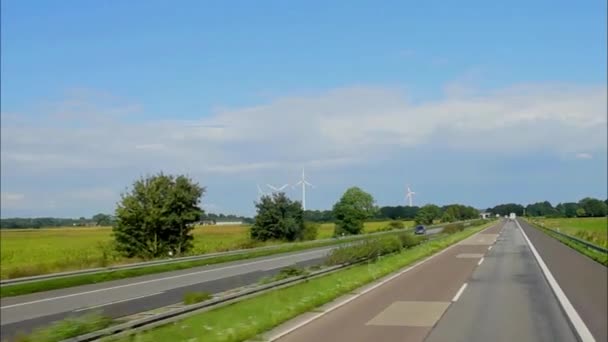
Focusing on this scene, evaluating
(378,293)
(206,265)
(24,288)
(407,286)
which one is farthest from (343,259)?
(206,265)

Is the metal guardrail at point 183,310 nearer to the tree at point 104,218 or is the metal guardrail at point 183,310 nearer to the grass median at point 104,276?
the grass median at point 104,276

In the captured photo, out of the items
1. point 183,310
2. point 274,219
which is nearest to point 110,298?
point 183,310

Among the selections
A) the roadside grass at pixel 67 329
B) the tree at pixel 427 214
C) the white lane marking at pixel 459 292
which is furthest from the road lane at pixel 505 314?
the tree at pixel 427 214

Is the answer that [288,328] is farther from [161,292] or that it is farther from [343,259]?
[343,259]

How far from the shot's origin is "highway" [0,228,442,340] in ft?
61.2

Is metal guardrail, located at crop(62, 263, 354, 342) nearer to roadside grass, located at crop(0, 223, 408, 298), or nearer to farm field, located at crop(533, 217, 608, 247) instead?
roadside grass, located at crop(0, 223, 408, 298)

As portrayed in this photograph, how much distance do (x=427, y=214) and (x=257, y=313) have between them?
148 meters

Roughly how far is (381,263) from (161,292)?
11.2 metres

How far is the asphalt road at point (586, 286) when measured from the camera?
46.8 ft

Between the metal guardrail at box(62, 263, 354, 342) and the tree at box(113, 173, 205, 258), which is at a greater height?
the tree at box(113, 173, 205, 258)

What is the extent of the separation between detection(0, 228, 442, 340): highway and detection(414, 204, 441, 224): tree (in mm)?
121489

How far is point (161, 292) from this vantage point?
2547cm

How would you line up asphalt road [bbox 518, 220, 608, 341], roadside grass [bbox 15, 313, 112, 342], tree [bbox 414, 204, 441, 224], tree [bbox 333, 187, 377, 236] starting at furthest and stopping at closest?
tree [bbox 414, 204, 441, 224] < tree [bbox 333, 187, 377, 236] < asphalt road [bbox 518, 220, 608, 341] < roadside grass [bbox 15, 313, 112, 342]

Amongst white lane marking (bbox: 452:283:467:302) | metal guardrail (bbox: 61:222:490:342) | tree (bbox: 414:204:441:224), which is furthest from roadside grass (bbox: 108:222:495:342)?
tree (bbox: 414:204:441:224)
